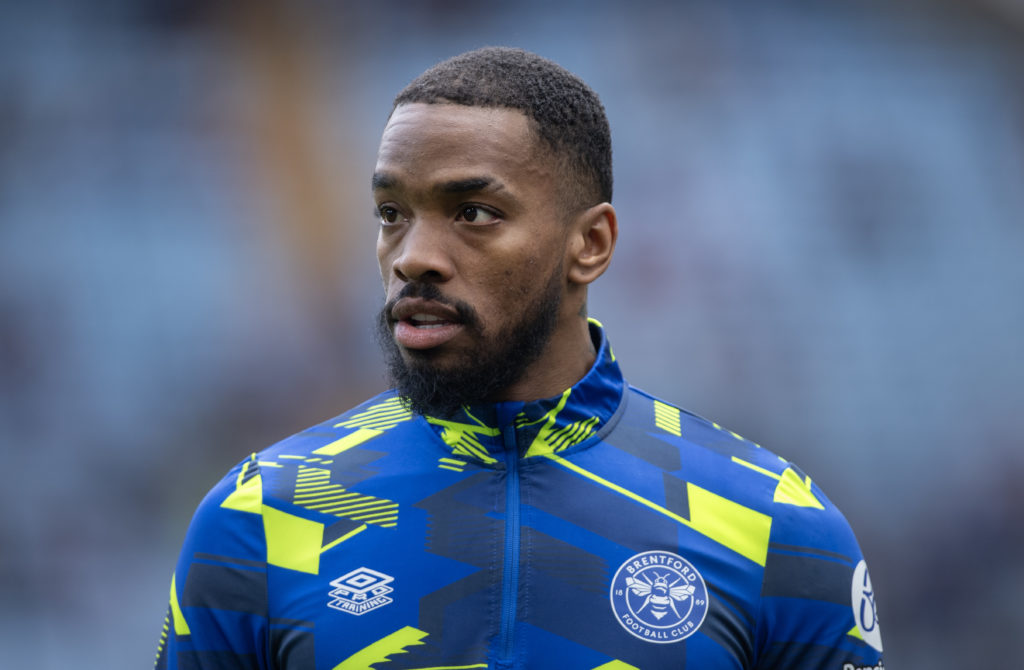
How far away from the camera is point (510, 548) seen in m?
2.00

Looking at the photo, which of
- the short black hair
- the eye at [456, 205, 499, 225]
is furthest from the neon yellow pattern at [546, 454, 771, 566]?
the short black hair

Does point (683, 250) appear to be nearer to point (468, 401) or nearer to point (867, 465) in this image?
point (867, 465)

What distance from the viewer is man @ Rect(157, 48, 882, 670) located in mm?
1970

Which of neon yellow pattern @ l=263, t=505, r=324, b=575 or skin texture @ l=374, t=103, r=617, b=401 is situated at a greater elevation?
skin texture @ l=374, t=103, r=617, b=401

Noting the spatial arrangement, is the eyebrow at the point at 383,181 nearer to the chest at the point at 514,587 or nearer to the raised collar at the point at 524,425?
the raised collar at the point at 524,425

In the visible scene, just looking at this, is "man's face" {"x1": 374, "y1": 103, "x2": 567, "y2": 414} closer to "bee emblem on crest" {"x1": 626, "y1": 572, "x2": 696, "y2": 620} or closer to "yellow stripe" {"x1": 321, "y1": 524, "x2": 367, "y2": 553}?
"yellow stripe" {"x1": 321, "y1": 524, "x2": 367, "y2": 553}

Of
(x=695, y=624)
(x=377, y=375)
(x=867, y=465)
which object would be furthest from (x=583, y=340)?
(x=867, y=465)

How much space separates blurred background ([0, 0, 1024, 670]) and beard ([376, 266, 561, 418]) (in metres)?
3.36

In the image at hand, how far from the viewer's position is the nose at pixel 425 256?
2.05 m

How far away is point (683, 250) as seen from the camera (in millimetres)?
5555

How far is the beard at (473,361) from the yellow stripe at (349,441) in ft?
0.34

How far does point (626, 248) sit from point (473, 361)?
3.56 meters

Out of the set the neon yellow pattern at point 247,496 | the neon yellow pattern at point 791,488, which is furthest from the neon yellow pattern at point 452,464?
the neon yellow pattern at point 791,488

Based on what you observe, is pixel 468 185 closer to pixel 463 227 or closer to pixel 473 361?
pixel 463 227
